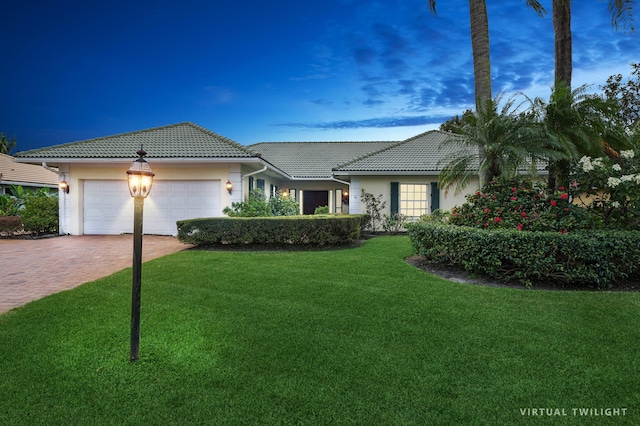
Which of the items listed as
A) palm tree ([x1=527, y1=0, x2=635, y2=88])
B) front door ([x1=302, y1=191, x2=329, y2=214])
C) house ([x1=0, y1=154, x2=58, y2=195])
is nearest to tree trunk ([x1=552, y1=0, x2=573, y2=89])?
palm tree ([x1=527, y1=0, x2=635, y2=88])

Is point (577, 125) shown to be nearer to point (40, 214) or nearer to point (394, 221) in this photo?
point (394, 221)

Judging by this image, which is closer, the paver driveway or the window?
the paver driveway

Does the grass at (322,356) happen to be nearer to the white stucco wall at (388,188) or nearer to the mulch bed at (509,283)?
the mulch bed at (509,283)

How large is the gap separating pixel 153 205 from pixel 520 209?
12.3 meters

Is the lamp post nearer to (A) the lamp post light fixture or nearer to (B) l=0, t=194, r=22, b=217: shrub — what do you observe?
(A) the lamp post light fixture

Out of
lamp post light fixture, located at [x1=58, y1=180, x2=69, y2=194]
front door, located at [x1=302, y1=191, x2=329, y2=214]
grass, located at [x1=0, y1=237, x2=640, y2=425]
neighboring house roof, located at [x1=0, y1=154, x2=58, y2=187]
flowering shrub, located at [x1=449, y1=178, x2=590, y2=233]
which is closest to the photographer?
grass, located at [x1=0, y1=237, x2=640, y2=425]

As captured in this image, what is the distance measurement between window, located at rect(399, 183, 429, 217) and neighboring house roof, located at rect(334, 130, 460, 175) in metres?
0.85

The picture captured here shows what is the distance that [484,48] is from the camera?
782cm

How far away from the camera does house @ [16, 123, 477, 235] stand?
12781 mm

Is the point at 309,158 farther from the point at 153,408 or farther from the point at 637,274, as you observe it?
the point at 153,408

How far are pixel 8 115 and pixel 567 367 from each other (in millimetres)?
42287

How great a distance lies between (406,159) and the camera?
15234 mm

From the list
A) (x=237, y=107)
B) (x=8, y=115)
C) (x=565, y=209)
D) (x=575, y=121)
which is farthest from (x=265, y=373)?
(x=8, y=115)

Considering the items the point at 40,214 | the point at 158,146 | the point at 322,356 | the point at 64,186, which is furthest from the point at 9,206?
the point at 322,356
